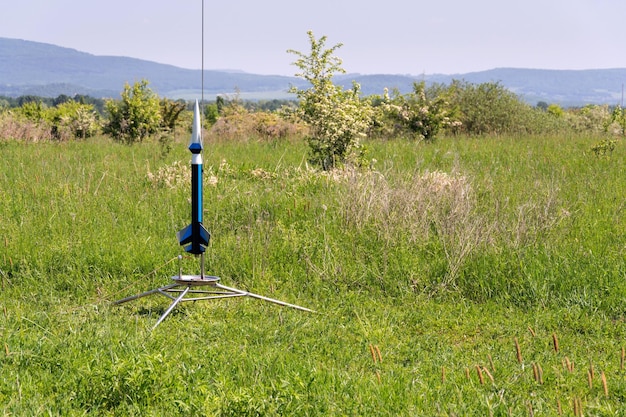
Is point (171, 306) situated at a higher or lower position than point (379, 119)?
lower

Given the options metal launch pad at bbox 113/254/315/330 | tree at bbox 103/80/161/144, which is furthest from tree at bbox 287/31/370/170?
tree at bbox 103/80/161/144

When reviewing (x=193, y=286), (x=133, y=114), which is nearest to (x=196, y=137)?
(x=193, y=286)

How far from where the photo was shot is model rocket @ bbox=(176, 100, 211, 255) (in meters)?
5.32

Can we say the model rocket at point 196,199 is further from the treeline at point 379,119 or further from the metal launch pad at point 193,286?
the treeline at point 379,119

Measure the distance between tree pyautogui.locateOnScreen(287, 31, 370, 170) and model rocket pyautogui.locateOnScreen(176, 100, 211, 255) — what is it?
5.38 m

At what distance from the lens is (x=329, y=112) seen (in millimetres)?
10844

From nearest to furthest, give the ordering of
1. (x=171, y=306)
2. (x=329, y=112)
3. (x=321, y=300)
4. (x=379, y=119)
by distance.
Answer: (x=171, y=306) < (x=321, y=300) < (x=329, y=112) < (x=379, y=119)

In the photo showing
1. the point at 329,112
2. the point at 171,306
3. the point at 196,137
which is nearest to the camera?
the point at 196,137

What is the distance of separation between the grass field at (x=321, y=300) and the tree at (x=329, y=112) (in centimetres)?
111

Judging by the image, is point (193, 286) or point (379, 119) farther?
point (379, 119)

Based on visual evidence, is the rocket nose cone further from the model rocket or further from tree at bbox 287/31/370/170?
tree at bbox 287/31/370/170

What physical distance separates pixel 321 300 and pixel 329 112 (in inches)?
208

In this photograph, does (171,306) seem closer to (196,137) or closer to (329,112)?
(196,137)

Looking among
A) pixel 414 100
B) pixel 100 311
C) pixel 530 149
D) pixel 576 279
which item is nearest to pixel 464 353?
pixel 576 279
